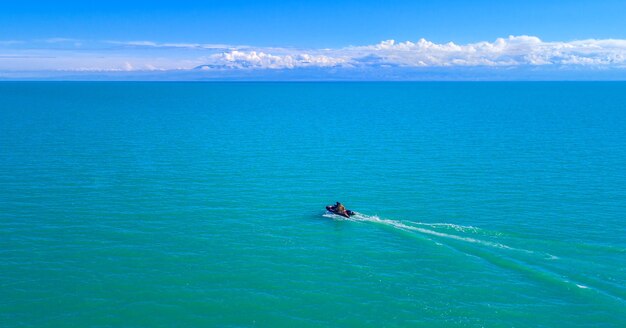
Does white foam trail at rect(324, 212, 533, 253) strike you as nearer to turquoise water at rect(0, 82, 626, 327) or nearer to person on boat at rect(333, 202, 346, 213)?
turquoise water at rect(0, 82, 626, 327)

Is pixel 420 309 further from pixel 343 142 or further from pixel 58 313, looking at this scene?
pixel 343 142

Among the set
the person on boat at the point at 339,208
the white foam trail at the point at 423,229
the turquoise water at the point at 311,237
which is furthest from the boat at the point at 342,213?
the turquoise water at the point at 311,237

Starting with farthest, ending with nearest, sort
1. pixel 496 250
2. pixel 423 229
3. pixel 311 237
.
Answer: pixel 423 229 < pixel 311 237 < pixel 496 250

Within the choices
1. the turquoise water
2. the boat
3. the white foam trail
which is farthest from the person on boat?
the turquoise water

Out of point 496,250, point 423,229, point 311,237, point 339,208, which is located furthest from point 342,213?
point 496,250

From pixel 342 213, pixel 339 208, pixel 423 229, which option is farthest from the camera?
pixel 339 208

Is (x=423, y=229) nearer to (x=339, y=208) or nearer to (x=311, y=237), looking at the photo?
(x=339, y=208)

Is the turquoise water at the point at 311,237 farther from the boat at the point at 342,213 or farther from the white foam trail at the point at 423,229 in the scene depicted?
→ the boat at the point at 342,213

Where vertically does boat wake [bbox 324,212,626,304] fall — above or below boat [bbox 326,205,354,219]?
below

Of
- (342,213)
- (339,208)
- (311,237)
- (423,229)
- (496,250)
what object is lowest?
(311,237)
